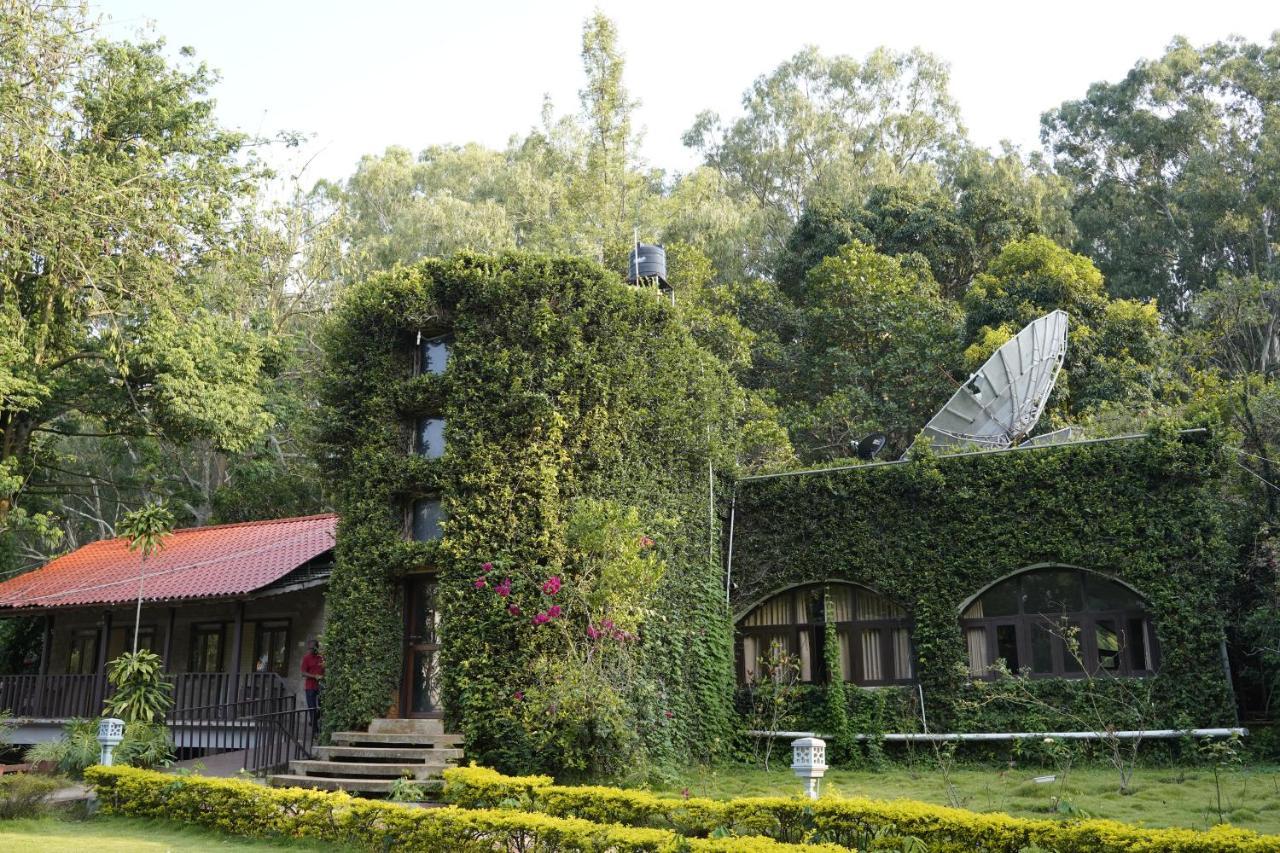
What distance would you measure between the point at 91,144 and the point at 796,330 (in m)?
19.3

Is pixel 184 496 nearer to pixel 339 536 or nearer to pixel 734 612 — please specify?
pixel 339 536

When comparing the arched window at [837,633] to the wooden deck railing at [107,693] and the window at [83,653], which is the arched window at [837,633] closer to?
the wooden deck railing at [107,693]

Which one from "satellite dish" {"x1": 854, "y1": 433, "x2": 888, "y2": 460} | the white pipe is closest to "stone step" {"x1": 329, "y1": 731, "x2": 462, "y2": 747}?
the white pipe

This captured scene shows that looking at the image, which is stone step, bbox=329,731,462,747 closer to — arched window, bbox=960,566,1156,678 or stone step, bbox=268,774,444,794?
stone step, bbox=268,774,444,794

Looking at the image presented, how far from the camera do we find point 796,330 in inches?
1228

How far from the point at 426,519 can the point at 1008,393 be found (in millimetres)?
9438

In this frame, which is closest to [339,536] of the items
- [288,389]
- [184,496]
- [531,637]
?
[531,637]

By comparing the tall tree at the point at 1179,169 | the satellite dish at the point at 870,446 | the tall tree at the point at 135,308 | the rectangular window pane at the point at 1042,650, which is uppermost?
the tall tree at the point at 1179,169

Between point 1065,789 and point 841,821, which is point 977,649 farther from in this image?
Result: point 841,821

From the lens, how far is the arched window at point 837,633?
1577 centimetres

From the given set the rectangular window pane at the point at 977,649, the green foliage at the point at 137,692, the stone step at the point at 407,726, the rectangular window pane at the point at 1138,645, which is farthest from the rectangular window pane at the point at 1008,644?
the green foliage at the point at 137,692

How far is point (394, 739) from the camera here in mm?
12953

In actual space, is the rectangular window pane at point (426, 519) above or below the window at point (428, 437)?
below

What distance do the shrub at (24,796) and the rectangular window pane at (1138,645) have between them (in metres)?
13.9
